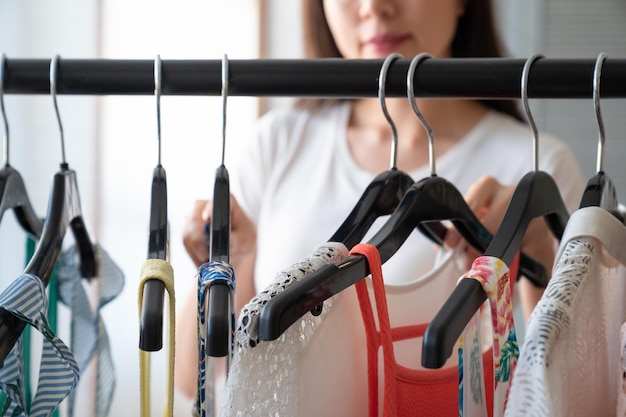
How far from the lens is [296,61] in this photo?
0.65 metres

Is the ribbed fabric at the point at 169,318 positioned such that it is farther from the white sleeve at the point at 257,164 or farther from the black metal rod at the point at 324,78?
the white sleeve at the point at 257,164

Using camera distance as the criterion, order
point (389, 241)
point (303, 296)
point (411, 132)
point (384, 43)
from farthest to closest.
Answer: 1. point (411, 132)
2. point (384, 43)
3. point (389, 241)
4. point (303, 296)

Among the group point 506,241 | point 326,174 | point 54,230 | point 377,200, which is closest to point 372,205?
point 377,200

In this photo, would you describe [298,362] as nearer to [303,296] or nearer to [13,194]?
[303,296]

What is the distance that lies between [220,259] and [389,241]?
12 cm

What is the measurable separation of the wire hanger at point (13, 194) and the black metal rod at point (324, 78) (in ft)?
0.10

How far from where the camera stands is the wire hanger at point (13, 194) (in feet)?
2.18

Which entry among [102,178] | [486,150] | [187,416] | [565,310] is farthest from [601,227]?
[102,178]

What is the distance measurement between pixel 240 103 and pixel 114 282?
1681 mm

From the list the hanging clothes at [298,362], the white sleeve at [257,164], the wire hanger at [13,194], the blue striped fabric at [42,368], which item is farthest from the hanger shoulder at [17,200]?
the white sleeve at [257,164]

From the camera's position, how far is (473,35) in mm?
1146

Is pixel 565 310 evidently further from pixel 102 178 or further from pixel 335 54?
pixel 102 178

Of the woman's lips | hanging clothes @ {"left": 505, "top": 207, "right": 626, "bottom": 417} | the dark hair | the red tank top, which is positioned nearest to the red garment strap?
the red tank top

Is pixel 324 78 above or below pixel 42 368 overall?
above
